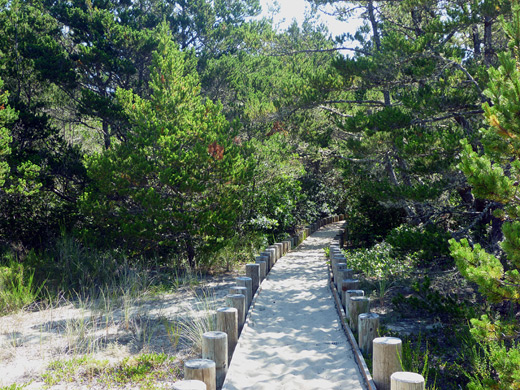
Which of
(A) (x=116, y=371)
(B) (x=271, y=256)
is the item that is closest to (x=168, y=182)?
(B) (x=271, y=256)

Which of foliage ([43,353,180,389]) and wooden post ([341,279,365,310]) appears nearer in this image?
foliage ([43,353,180,389])

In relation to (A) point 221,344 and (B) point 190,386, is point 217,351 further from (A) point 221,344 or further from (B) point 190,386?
(B) point 190,386

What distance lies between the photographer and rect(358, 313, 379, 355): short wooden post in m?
5.04

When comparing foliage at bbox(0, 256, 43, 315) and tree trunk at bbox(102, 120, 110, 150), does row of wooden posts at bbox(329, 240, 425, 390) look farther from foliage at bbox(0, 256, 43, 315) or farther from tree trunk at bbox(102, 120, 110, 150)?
tree trunk at bbox(102, 120, 110, 150)

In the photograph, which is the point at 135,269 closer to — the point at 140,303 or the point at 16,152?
the point at 140,303

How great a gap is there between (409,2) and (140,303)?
26.5ft

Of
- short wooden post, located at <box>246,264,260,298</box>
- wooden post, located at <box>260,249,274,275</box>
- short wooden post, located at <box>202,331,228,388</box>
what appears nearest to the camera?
short wooden post, located at <box>202,331,228,388</box>

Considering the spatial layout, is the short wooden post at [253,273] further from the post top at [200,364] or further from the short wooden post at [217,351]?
the post top at [200,364]

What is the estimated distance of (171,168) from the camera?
996 cm

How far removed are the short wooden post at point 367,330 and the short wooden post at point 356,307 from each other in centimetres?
64

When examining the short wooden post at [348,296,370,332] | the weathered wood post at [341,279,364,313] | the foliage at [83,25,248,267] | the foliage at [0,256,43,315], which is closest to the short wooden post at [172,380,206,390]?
the short wooden post at [348,296,370,332]

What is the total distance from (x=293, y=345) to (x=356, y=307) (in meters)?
0.99

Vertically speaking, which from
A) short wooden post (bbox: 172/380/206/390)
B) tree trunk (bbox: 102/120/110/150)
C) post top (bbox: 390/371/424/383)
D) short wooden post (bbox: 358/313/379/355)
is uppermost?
tree trunk (bbox: 102/120/110/150)

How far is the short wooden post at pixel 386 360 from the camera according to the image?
13.4 ft
